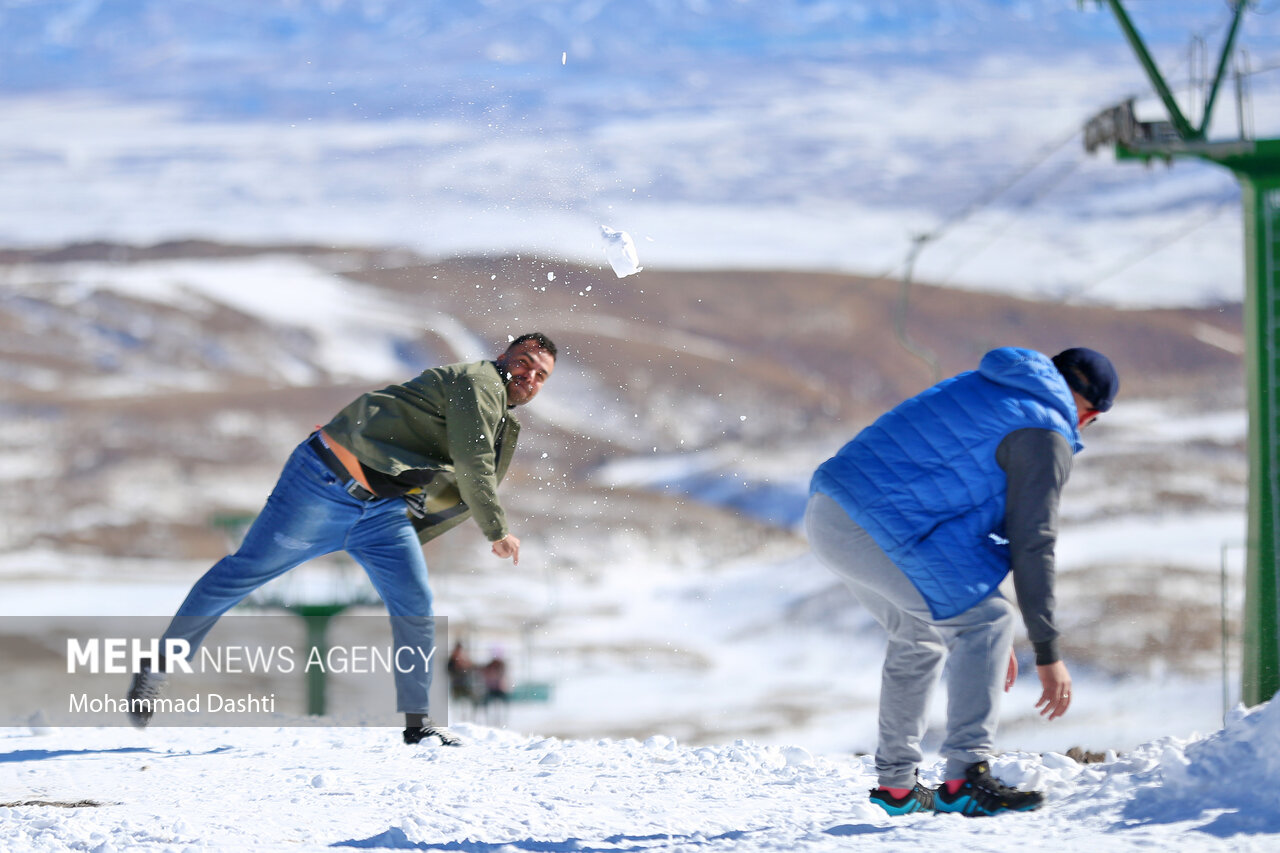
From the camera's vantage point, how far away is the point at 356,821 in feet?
10.2

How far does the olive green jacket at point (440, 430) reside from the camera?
368 centimetres

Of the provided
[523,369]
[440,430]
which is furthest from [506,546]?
[523,369]

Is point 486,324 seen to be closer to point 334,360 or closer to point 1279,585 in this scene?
point 334,360

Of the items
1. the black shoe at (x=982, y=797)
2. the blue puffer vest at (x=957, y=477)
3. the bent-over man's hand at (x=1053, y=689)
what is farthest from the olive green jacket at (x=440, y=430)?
the bent-over man's hand at (x=1053, y=689)

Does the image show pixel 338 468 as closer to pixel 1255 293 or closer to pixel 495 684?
pixel 1255 293

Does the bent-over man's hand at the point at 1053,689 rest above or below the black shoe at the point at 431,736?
above

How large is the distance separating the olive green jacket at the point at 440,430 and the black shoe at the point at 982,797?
4.44 feet

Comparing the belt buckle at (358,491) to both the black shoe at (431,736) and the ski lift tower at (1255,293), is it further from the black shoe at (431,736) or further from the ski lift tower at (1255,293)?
the ski lift tower at (1255,293)

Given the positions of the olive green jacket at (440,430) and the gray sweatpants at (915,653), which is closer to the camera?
the gray sweatpants at (915,653)

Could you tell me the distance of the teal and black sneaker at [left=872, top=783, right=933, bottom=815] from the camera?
305 cm

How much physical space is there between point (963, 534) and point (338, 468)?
5.68 ft

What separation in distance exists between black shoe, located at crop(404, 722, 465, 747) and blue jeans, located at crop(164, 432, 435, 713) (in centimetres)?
23

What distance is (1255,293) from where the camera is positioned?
400 inches

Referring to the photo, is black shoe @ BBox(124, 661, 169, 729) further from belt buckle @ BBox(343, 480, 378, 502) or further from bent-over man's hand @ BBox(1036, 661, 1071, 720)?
bent-over man's hand @ BBox(1036, 661, 1071, 720)
